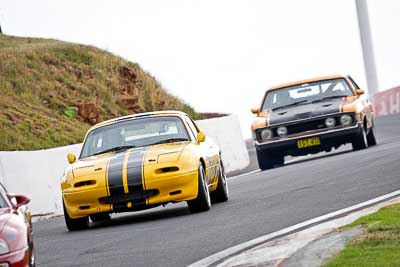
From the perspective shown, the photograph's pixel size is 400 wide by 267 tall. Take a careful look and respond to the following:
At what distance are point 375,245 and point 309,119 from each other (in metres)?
13.5

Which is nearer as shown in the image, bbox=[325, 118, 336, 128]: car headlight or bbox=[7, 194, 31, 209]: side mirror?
bbox=[7, 194, 31, 209]: side mirror

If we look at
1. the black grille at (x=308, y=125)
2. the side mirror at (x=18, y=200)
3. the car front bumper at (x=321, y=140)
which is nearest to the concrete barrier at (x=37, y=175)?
the car front bumper at (x=321, y=140)

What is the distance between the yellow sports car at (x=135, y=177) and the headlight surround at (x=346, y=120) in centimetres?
779

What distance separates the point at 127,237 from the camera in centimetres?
1180

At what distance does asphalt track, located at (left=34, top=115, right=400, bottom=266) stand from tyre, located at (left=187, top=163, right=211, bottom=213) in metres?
0.13

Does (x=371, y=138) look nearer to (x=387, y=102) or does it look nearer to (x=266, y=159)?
(x=266, y=159)

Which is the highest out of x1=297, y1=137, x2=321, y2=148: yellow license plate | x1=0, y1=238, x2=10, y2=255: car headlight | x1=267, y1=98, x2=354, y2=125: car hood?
x1=267, y1=98, x2=354, y2=125: car hood

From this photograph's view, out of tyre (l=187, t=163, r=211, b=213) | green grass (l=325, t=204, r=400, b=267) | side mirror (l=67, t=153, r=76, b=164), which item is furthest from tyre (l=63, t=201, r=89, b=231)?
green grass (l=325, t=204, r=400, b=267)

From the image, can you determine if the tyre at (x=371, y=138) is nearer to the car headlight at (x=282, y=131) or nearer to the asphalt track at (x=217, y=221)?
the car headlight at (x=282, y=131)

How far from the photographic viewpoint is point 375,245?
843 centimetres

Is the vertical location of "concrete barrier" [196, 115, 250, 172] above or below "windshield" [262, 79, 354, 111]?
below

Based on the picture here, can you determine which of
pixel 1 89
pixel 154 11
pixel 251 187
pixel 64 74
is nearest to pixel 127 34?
pixel 154 11

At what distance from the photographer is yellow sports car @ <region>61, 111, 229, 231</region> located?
43.5 feet

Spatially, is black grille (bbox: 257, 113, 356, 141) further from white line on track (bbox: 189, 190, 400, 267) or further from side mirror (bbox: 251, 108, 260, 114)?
white line on track (bbox: 189, 190, 400, 267)
